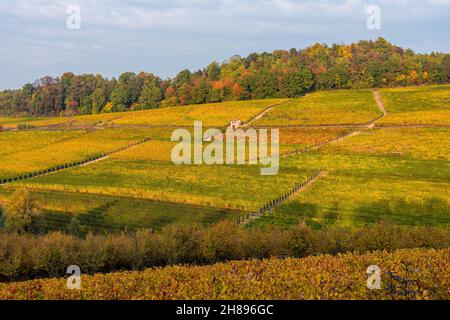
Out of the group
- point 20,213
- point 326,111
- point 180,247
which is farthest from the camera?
point 326,111

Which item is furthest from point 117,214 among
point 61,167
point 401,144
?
point 401,144

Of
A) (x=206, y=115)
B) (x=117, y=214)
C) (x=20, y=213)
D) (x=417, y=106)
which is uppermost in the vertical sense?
(x=417, y=106)

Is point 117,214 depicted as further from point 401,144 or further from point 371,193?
point 401,144

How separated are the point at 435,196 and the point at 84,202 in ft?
150

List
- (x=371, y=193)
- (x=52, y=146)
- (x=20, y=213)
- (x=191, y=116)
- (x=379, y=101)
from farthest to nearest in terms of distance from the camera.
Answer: (x=191, y=116) < (x=379, y=101) < (x=52, y=146) < (x=371, y=193) < (x=20, y=213)

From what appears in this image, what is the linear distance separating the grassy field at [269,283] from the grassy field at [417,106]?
87.0m

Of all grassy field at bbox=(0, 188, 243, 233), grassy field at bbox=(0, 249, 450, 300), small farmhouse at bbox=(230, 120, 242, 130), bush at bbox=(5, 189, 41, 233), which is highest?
small farmhouse at bbox=(230, 120, 242, 130)

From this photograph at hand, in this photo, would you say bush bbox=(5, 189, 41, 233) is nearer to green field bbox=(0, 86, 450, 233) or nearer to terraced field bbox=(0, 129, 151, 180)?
green field bbox=(0, 86, 450, 233)

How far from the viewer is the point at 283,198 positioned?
2201 inches

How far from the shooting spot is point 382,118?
109250 millimetres

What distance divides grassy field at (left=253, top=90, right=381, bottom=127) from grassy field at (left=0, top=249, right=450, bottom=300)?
9152cm

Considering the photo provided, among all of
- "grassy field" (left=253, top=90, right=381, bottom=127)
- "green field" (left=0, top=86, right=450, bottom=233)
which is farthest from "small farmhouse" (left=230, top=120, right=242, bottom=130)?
"grassy field" (left=253, top=90, right=381, bottom=127)

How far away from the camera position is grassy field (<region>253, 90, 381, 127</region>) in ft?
371

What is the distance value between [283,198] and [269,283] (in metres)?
36.9
